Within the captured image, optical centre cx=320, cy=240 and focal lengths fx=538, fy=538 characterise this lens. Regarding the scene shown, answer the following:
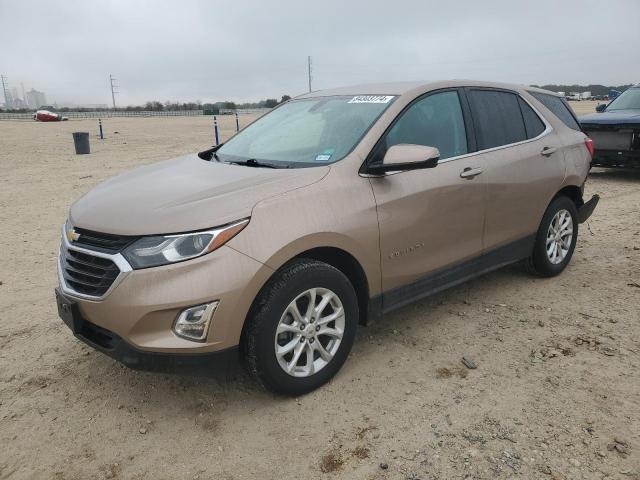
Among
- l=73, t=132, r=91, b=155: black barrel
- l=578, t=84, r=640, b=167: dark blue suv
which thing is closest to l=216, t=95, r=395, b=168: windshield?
l=578, t=84, r=640, b=167: dark blue suv

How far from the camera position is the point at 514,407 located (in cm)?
293

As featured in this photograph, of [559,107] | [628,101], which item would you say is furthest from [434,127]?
[628,101]

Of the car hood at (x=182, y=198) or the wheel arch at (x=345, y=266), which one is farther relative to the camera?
the wheel arch at (x=345, y=266)

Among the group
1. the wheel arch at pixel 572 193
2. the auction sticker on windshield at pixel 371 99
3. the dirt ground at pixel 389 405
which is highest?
the auction sticker on windshield at pixel 371 99

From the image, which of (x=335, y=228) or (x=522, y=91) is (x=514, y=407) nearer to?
(x=335, y=228)

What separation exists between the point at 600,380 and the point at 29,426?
3.23m

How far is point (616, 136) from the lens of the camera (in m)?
9.61

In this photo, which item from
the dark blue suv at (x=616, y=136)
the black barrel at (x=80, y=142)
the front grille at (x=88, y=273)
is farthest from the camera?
the black barrel at (x=80, y=142)

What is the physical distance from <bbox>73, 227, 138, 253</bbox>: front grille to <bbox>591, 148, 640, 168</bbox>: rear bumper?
9.48 m

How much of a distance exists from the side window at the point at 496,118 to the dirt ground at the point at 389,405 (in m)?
1.31

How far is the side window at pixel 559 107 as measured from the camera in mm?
4863

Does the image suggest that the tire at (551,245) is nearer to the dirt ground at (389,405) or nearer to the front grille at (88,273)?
the dirt ground at (389,405)

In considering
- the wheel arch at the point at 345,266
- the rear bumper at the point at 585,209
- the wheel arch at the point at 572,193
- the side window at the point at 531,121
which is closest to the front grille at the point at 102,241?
the wheel arch at the point at 345,266

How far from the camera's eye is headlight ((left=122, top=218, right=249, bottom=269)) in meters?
2.58
